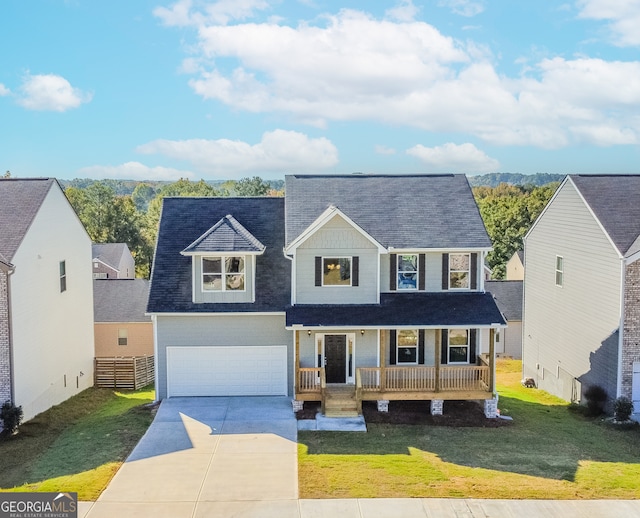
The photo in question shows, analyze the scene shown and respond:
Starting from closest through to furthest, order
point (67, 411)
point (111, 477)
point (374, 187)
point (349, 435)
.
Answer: point (111, 477) → point (349, 435) → point (67, 411) → point (374, 187)

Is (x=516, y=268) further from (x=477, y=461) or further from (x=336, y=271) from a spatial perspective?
(x=477, y=461)

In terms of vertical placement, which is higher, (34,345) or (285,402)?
(34,345)

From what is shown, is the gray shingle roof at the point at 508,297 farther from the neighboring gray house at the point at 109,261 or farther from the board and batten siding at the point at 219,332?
the neighboring gray house at the point at 109,261

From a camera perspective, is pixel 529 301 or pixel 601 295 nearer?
pixel 601 295

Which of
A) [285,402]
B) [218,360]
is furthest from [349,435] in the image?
[218,360]

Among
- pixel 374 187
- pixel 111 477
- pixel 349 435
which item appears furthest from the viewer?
pixel 374 187

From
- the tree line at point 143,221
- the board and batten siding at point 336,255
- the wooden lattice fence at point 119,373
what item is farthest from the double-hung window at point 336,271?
the tree line at point 143,221

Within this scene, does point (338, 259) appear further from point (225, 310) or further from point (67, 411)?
point (67, 411)
